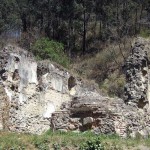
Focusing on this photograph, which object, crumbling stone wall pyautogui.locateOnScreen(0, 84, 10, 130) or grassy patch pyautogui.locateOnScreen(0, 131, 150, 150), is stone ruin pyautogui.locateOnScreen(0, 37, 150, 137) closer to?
crumbling stone wall pyautogui.locateOnScreen(0, 84, 10, 130)

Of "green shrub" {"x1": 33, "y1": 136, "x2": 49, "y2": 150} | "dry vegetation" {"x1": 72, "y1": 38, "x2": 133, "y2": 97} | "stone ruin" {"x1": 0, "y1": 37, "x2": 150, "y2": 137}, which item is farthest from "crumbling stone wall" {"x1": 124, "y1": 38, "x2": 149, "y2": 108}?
"dry vegetation" {"x1": 72, "y1": 38, "x2": 133, "y2": 97}

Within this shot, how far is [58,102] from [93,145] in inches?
329

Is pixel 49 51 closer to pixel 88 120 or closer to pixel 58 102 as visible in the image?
pixel 58 102

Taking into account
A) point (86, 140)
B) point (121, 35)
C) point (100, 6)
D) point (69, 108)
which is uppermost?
point (100, 6)

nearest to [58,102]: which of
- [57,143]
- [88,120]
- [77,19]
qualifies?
[88,120]

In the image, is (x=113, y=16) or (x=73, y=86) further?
(x=113, y=16)

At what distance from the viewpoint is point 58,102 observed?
21391 mm

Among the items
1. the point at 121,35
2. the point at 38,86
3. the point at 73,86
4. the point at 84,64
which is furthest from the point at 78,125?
the point at 121,35

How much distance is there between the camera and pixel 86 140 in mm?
13477

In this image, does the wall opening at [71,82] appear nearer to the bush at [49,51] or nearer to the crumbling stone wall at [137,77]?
the crumbling stone wall at [137,77]

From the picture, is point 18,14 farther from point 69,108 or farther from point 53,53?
point 69,108

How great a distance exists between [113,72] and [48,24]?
12784 mm

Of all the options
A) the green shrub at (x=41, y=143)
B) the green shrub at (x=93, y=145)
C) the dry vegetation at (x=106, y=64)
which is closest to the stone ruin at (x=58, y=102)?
the green shrub at (x=93, y=145)

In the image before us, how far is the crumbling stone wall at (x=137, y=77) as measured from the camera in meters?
19.6
